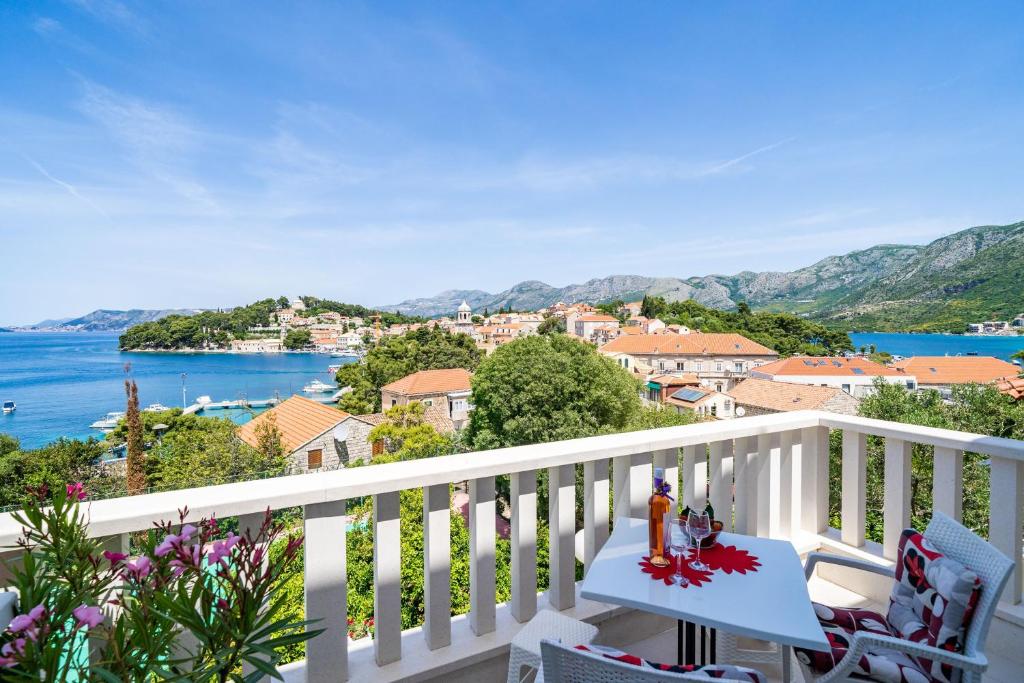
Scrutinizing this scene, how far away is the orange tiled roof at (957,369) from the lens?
27317 mm

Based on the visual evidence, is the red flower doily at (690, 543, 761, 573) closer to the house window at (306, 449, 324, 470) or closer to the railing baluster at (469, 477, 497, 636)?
the railing baluster at (469, 477, 497, 636)

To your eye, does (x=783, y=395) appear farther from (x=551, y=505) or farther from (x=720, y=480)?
(x=551, y=505)

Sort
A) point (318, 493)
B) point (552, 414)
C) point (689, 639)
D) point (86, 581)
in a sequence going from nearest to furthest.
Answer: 1. point (86, 581)
2. point (318, 493)
3. point (689, 639)
4. point (552, 414)

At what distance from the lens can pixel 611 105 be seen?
63.1 feet

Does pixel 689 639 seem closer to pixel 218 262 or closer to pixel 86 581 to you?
pixel 86 581

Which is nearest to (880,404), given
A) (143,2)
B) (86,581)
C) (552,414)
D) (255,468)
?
(552,414)

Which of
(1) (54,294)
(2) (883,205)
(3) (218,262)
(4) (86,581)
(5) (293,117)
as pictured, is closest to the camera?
(4) (86,581)

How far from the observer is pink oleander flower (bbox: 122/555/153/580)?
76 centimetres

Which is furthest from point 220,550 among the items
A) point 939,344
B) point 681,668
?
point 939,344

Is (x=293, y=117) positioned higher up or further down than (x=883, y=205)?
higher up

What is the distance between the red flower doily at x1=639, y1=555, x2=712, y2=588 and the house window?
22615mm

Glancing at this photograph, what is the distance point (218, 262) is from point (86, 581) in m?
53.1

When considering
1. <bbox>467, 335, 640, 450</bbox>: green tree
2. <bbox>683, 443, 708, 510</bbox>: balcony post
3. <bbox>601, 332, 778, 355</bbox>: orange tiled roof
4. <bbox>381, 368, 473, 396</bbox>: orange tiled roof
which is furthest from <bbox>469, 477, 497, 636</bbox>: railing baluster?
<bbox>601, 332, 778, 355</bbox>: orange tiled roof

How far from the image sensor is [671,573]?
4.63 feet
